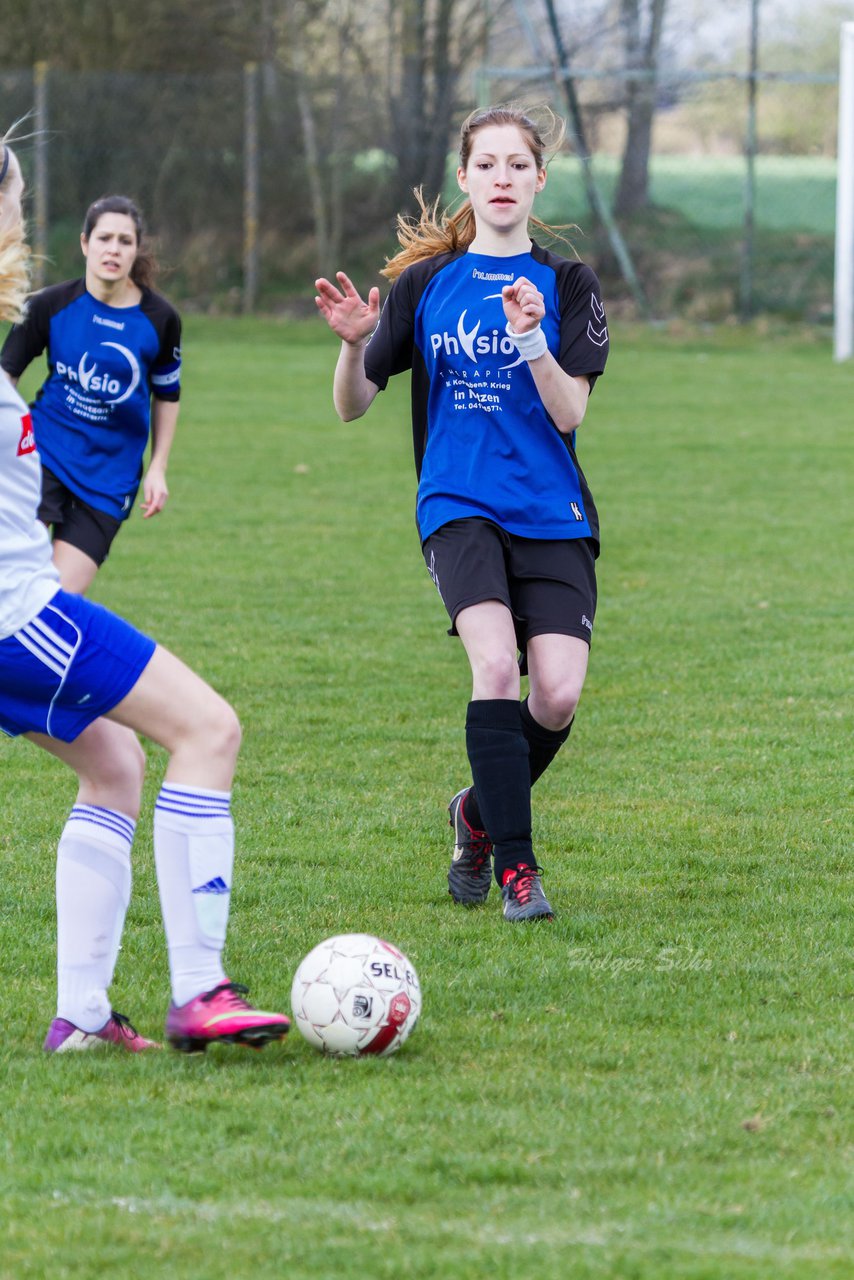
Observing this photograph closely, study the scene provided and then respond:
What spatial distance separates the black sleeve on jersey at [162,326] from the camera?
711 cm

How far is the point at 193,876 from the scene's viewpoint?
3477 mm

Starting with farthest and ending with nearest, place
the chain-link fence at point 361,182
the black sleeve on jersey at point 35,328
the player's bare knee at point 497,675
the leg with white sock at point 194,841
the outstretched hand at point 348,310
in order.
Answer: the chain-link fence at point 361,182 → the black sleeve on jersey at point 35,328 → the player's bare knee at point 497,675 → the outstretched hand at point 348,310 → the leg with white sock at point 194,841

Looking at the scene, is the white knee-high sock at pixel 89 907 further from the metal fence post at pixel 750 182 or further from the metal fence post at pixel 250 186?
the metal fence post at pixel 250 186

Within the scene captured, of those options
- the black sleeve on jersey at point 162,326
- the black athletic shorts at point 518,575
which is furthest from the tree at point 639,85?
the black athletic shorts at point 518,575

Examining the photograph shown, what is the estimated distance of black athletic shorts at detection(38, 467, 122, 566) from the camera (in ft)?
22.5

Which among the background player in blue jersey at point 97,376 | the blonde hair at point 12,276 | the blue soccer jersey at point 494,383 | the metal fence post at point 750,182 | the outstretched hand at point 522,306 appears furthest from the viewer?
the metal fence post at point 750,182

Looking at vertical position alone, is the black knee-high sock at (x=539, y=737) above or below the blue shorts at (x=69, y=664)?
below

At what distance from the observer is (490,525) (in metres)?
4.84

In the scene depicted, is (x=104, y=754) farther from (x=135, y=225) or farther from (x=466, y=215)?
(x=135, y=225)

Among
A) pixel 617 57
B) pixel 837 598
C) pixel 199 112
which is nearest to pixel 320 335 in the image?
pixel 199 112

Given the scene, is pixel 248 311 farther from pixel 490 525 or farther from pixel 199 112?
pixel 490 525

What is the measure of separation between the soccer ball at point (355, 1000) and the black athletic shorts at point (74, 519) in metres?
3.42

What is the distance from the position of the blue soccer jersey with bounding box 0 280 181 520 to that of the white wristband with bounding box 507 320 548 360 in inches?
113

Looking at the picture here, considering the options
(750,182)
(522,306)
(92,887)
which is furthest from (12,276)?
(750,182)
